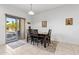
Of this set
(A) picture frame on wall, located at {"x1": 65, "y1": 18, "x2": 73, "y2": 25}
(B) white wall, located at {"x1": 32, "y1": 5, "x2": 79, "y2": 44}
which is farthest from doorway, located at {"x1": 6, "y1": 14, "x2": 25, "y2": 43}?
(A) picture frame on wall, located at {"x1": 65, "y1": 18, "x2": 73, "y2": 25}

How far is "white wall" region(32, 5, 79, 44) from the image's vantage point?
5410mm

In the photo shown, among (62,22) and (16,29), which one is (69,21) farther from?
(16,29)

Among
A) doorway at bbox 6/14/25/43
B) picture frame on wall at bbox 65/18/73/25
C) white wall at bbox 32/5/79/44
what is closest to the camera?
white wall at bbox 32/5/79/44

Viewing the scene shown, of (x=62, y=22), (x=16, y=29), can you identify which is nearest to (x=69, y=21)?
(x=62, y=22)

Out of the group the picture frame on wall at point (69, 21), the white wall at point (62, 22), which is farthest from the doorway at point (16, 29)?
the picture frame on wall at point (69, 21)

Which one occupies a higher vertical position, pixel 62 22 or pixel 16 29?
pixel 62 22

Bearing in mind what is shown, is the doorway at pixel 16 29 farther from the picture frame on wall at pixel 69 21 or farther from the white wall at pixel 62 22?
the picture frame on wall at pixel 69 21

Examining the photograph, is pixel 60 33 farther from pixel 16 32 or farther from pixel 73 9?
pixel 16 32

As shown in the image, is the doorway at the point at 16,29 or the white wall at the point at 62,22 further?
the doorway at the point at 16,29

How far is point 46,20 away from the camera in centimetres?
677

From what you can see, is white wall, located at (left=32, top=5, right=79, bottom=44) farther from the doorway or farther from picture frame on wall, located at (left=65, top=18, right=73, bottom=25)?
the doorway

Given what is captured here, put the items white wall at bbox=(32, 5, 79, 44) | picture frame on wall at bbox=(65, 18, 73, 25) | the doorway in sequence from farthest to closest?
the doorway, picture frame on wall at bbox=(65, 18, 73, 25), white wall at bbox=(32, 5, 79, 44)

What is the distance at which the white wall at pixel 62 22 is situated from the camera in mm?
5410

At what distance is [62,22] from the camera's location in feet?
19.8
